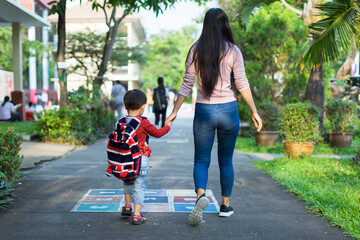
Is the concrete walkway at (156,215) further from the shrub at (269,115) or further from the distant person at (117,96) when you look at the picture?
the distant person at (117,96)

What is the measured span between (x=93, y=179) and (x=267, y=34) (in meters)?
8.17

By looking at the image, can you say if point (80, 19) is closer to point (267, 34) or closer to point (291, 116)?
point (267, 34)

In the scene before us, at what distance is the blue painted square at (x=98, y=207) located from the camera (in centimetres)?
430

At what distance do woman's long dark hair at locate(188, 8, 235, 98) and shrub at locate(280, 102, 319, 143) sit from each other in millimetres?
4114

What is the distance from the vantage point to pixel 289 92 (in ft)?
41.2

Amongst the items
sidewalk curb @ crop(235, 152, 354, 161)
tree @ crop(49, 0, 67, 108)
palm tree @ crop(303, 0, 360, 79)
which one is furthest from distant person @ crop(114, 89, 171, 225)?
tree @ crop(49, 0, 67, 108)

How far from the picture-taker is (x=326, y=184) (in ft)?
18.1

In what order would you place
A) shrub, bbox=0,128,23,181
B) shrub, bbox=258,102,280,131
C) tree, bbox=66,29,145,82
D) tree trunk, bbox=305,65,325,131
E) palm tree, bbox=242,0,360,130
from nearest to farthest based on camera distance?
1. shrub, bbox=0,128,23,181
2. palm tree, bbox=242,0,360,130
3. tree trunk, bbox=305,65,325,131
4. shrub, bbox=258,102,280,131
5. tree, bbox=66,29,145,82

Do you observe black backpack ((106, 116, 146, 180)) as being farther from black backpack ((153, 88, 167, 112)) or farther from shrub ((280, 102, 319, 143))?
black backpack ((153, 88, 167, 112))

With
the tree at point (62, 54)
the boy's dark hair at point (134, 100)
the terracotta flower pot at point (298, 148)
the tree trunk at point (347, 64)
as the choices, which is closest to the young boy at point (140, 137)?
the boy's dark hair at point (134, 100)

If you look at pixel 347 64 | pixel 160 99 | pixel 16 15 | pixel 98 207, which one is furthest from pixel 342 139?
pixel 16 15

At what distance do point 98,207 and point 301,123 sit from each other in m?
4.49

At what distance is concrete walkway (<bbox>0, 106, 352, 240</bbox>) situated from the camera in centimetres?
356

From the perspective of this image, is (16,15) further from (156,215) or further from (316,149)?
(156,215)
